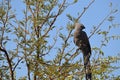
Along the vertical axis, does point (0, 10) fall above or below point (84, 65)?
above

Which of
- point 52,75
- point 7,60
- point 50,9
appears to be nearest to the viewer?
point 52,75

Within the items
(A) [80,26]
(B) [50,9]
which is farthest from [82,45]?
(B) [50,9]

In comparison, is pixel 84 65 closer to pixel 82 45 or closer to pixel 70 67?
pixel 70 67

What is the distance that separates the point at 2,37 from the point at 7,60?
1.87 ft

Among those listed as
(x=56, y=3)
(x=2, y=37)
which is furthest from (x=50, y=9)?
(x=2, y=37)

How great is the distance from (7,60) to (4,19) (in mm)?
941

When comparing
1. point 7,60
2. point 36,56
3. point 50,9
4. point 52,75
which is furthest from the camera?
point 50,9

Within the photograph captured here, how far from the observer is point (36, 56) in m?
5.51

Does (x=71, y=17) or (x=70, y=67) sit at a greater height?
(x=71, y=17)

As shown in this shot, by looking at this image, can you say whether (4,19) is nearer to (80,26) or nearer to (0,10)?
(0,10)

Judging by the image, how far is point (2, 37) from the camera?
629cm

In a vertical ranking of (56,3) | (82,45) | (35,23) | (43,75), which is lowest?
(43,75)

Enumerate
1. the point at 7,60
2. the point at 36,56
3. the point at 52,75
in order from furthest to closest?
the point at 7,60, the point at 36,56, the point at 52,75

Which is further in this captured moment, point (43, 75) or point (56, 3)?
point (56, 3)
